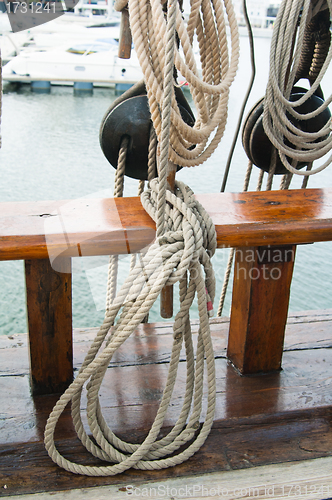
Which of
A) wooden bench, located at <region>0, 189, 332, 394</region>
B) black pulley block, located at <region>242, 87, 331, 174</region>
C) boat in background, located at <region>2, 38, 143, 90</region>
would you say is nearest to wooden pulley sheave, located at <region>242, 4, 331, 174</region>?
black pulley block, located at <region>242, 87, 331, 174</region>

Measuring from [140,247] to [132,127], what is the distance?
1.28ft

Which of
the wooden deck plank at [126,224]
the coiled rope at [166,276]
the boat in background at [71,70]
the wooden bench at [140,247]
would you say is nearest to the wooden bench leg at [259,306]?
the wooden bench at [140,247]

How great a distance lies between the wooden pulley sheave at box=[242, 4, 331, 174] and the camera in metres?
1.49

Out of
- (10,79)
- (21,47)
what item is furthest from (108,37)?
(10,79)

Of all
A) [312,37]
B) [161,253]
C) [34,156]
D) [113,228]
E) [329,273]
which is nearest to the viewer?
[161,253]

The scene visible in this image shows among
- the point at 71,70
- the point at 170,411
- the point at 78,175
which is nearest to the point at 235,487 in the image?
the point at 170,411

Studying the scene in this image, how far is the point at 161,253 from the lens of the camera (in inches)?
33.9

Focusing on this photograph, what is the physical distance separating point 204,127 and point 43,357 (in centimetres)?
71

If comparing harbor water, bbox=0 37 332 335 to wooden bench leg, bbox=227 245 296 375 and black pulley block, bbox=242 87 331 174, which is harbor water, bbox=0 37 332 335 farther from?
black pulley block, bbox=242 87 331 174

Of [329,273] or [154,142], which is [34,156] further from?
[154,142]

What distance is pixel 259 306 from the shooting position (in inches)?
50.1

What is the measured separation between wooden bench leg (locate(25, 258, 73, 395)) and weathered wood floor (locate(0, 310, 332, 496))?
5cm

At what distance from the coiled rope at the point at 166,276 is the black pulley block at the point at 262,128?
62 cm

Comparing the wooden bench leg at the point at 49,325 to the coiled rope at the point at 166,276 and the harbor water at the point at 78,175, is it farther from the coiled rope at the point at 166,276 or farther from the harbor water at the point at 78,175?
the coiled rope at the point at 166,276
